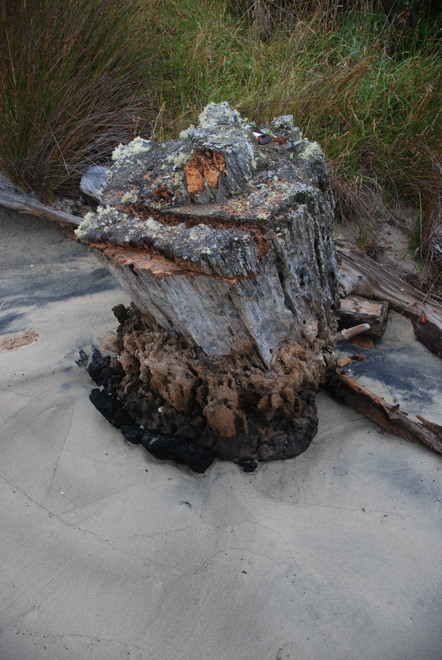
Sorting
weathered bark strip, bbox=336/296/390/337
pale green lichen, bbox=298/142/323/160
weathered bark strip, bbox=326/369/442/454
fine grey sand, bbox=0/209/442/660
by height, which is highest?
pale green lichen, bbox=298/142/323/160

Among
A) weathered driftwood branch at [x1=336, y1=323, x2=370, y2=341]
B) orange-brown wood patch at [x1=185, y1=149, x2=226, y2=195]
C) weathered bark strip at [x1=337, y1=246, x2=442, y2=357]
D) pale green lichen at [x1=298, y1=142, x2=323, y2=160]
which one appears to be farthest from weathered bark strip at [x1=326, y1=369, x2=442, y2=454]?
orange-brown wood patch at [x1=185, y1=149, x2=226, y2=195]

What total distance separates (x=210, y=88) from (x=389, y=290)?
7.79 feet

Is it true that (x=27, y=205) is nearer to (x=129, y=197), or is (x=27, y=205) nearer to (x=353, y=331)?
Answer: (x=129, y=197)

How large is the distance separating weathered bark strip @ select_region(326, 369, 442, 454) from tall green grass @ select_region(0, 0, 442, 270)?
4.62 feet

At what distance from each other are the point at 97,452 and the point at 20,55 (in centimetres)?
272

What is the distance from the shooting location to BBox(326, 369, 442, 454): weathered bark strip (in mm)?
2123

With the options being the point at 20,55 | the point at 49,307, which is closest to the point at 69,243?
the point at 49,307

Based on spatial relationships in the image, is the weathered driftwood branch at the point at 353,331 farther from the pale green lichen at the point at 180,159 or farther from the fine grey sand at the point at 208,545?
the pale green lichen at the point at 180,159

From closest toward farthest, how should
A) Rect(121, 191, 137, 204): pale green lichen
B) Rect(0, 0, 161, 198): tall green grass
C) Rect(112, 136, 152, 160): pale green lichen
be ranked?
1. Rect(121, 191, 137, 204): pale green lichen
2. Rect(112, 136, 152, 160): pale green lichen
3. Rect(0, 0, 161, 198): tall green grass

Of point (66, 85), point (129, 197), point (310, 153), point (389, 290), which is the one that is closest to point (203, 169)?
point (129, 197)

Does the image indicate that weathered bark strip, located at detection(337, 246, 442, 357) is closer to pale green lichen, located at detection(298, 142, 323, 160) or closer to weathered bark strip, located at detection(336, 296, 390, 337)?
weathered bark strip, located at detection(336, 296, 390, 337)

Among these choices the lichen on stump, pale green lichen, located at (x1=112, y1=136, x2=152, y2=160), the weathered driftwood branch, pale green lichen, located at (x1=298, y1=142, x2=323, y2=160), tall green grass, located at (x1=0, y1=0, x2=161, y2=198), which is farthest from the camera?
tall green grass, located at (x1=0, y1=0, x2=161, y2=198)

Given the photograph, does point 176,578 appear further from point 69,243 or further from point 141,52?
point 141,52

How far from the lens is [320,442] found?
7.22 ft
